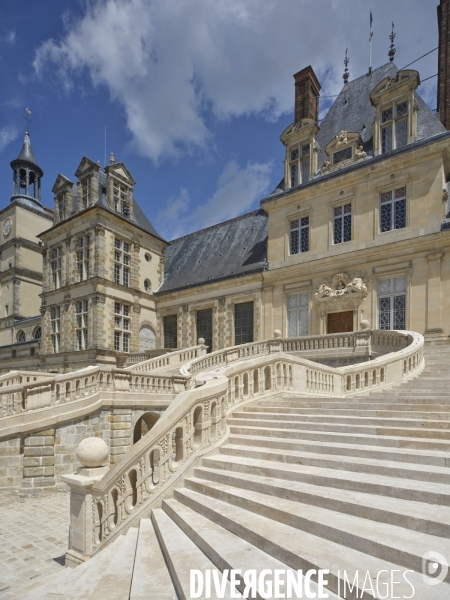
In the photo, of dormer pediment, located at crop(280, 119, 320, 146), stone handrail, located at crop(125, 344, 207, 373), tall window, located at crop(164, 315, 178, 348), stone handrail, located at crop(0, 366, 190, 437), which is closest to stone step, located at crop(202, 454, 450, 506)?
stone handrail, located at crop(0, 366, 190, 437)

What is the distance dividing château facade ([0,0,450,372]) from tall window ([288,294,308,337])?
2.9 inches

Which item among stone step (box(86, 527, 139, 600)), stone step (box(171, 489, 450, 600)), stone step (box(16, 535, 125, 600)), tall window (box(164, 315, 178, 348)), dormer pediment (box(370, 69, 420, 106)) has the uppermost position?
dormer pediment (box(370, 69, 420, 106))

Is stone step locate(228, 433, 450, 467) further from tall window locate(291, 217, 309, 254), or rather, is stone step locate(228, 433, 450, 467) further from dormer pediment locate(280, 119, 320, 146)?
dormer pediment locate(280, 119, 320, 146)

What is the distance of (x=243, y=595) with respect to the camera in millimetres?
3209

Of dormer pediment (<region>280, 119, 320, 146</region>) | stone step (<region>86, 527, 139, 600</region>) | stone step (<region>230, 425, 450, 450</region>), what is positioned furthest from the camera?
dormer pediment (<region>280, 119, 320, 146</region>)

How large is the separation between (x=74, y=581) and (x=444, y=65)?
85.0 ft

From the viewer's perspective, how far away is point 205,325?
2356 centimetres

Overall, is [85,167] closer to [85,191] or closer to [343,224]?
[85,191]

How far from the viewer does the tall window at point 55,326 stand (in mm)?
25375

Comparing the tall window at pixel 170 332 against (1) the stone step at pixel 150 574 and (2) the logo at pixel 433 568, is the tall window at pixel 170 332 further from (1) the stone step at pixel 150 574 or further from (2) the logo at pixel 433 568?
(2) the logo at pixel 433 568

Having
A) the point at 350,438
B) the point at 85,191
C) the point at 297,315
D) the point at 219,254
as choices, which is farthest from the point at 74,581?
the point at 85,191

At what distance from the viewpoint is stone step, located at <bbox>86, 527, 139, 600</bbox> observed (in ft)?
12.0

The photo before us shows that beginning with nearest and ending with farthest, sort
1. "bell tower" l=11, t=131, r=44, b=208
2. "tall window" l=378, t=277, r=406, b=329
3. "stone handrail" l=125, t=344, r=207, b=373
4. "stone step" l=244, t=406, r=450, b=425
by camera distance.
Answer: "stone step" l=244, t=406, r=450, b=425 → "stone handrail" l=125, t=344, r=207, b=373 → "tall window" l=378, t=277, r=406, b=329 → "bell tower" l=11, t=131, r=44, b=208

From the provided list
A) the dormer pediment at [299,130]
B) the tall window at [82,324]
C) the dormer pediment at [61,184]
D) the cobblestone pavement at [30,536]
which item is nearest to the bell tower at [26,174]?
the dormer pediment at [61,184]
